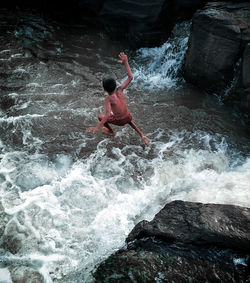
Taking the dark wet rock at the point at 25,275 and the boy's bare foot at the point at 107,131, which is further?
the boy's bare foot at the point at 107,131

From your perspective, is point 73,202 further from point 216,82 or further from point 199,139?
point 216,82

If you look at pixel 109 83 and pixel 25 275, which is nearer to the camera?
pixel 25 275

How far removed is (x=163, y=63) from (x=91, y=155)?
11.7 ft

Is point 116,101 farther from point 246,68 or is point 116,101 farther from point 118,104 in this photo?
point 246,68

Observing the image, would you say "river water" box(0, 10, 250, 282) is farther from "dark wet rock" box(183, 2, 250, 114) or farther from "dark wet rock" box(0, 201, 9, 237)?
"dark wet rock" box(183, 2, 250, 114)

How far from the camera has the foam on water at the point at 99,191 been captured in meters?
3.39

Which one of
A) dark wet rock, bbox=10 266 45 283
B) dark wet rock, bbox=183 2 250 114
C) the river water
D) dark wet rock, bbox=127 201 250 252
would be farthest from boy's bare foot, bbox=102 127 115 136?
dark wet rock, bbox=183 2 250 114

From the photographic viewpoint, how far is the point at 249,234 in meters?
2.78

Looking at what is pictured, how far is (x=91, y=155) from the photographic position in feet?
15.3

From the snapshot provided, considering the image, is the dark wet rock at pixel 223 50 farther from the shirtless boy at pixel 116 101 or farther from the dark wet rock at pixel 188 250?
the dark wet rock at pixel 188 250

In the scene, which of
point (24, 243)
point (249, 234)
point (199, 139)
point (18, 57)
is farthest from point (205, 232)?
point (18, 57)

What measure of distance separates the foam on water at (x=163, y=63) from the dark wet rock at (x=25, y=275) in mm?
4446

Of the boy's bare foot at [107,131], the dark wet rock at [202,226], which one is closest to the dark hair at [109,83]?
the boy's bare foot at [107,131]

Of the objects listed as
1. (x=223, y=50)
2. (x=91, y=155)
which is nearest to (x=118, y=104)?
(x=91, y=155)
